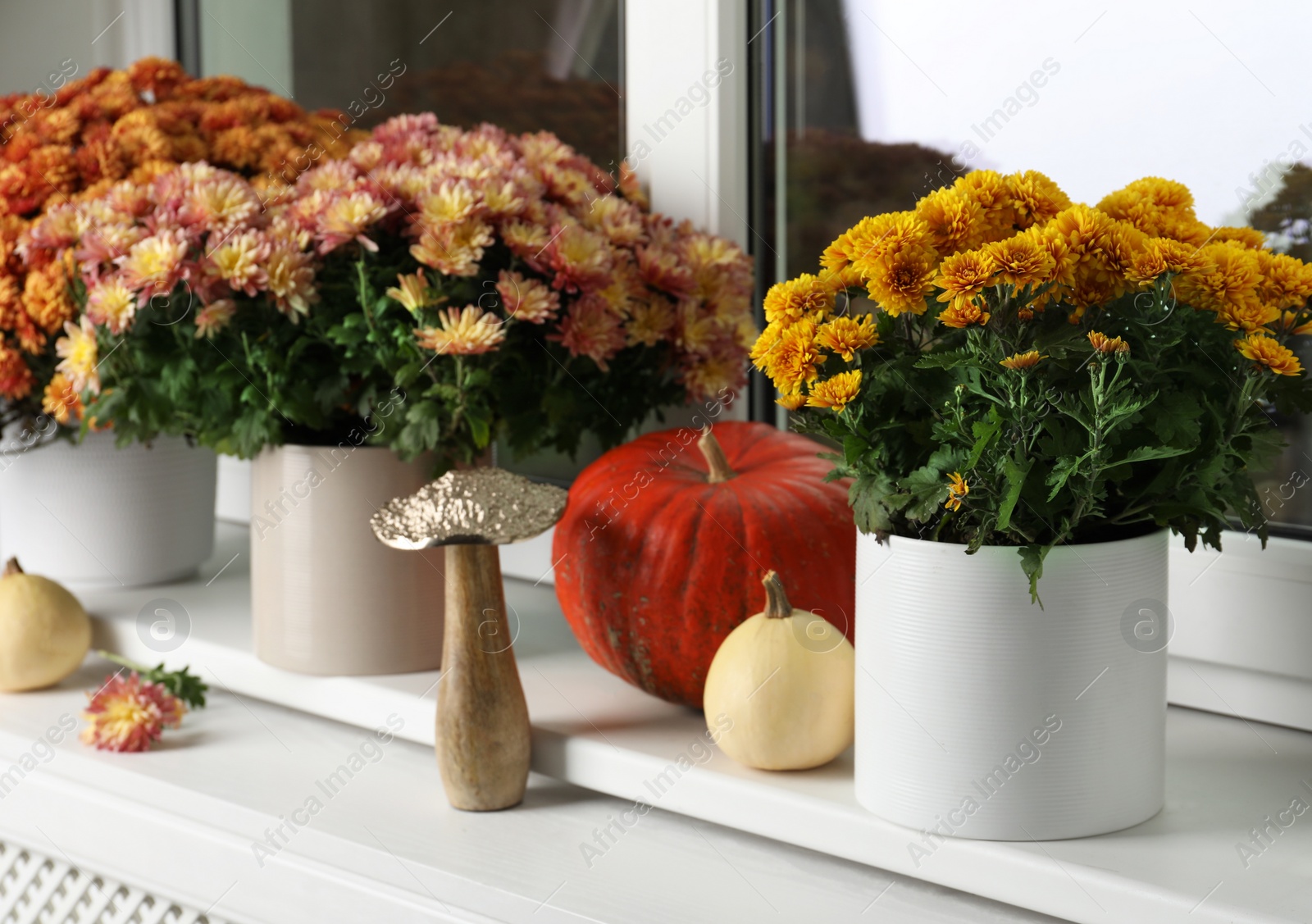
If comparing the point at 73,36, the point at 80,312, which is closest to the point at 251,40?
the point at 73,36

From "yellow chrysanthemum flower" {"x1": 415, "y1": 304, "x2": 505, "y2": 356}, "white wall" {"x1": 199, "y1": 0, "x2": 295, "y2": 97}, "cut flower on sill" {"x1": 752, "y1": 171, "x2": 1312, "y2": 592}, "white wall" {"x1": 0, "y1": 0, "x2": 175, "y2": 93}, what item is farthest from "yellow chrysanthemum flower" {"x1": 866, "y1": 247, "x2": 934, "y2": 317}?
"white wall" {"x1": 0, "y1": 0, "x2": 175, "y2": 93}

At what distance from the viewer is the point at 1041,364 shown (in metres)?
0.60

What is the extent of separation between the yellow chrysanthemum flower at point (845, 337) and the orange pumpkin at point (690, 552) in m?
0.21

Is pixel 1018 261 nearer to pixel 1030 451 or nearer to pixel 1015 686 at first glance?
pixel 1030 451

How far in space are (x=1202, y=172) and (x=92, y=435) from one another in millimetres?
997

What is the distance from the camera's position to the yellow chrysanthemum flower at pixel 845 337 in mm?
628

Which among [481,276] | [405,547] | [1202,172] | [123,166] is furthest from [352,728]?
[1202,172]

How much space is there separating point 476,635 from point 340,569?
7.7 inches

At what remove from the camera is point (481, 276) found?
90cm

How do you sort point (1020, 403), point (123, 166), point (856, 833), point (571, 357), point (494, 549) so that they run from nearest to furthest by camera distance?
point (1020, 403) → point (856, 833) → point (494, 549) → point (571, 357) → point (123, 166)

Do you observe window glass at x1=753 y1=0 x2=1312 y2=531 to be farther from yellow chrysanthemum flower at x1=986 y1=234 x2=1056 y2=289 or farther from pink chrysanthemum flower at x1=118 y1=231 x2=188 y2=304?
pink chrysanthemum flower at x1=118 y1=231 x2=188 y2=304

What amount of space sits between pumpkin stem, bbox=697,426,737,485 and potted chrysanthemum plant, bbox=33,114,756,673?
115 millimetres

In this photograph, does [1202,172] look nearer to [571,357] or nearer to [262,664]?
[571,357]

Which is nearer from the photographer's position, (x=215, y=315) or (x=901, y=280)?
(x=901, y=280)
